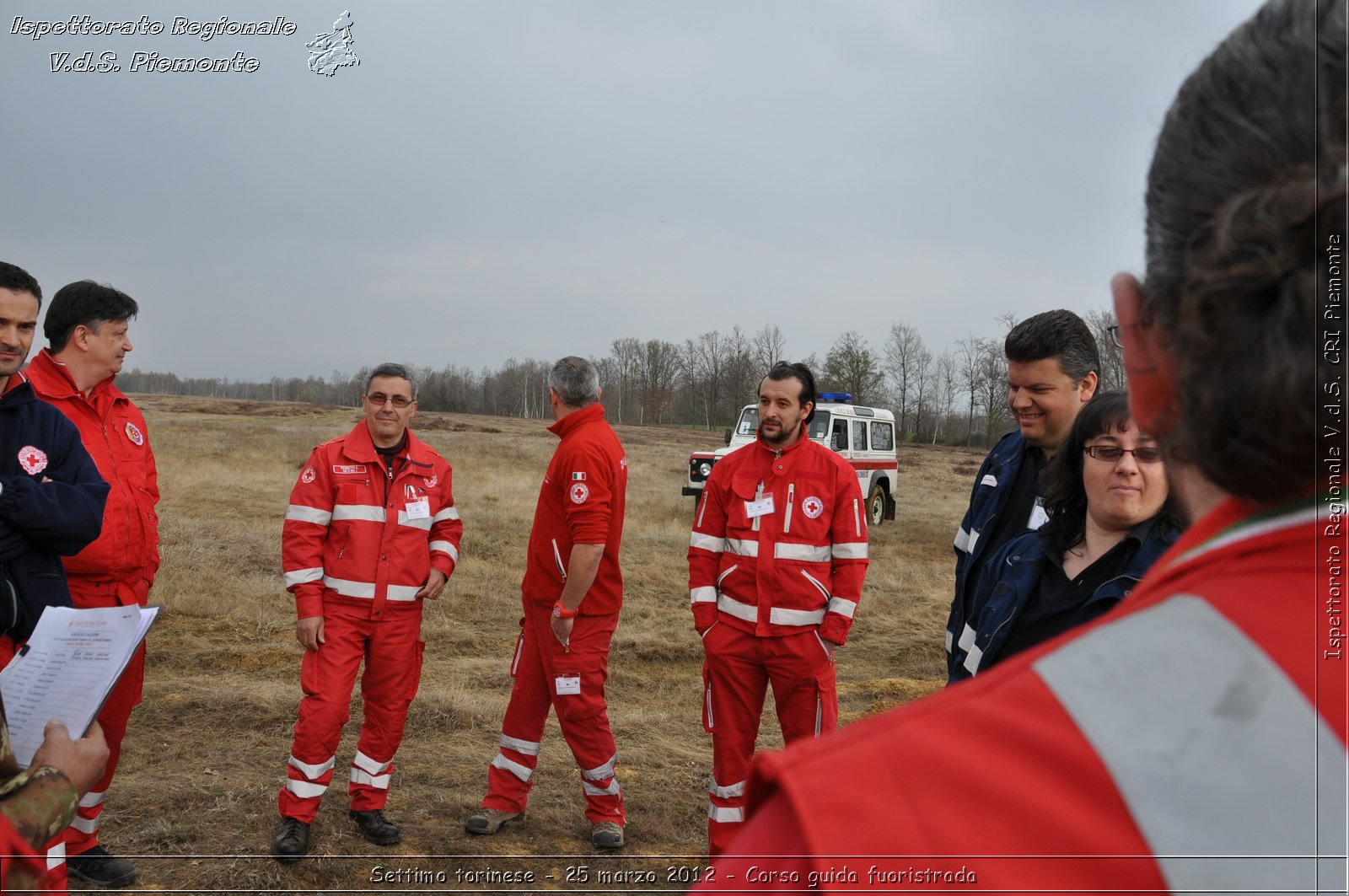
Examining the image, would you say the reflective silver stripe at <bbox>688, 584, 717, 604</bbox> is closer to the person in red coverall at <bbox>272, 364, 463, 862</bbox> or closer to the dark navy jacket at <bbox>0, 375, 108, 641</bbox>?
the person in red coverall at <bbox>272, 364, 463, 862</bbox>

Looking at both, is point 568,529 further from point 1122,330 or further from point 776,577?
point 1122,330

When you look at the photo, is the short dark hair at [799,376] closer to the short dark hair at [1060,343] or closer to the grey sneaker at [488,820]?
the short dark hair at [1060,343]

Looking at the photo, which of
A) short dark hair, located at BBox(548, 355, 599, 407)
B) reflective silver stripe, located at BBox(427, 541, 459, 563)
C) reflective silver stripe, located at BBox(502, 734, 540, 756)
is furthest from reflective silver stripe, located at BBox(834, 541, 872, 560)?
reflective silver stripe, located at BBox(427, 541, 459, 563)

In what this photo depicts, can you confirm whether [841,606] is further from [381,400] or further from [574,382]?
[381,400]

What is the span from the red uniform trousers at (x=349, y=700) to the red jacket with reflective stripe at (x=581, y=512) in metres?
0.67

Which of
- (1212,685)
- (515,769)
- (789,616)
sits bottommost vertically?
(515,769)

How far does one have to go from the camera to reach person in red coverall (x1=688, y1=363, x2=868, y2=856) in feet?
12.9

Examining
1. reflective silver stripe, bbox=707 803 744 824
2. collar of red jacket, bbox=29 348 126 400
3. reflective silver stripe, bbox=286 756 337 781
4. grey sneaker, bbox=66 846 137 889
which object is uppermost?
collar of red jacket, bbox=29 348 126 400

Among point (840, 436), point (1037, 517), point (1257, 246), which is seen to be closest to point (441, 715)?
point (1037, 517)

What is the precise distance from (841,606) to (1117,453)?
180 cm

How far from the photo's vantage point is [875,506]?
1656cm

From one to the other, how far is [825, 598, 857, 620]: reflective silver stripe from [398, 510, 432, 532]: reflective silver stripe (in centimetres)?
208

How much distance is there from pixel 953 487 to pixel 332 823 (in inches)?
1041

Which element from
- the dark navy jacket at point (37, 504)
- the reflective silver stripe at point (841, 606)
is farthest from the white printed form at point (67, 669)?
the reflective silver stripe at point (841, 606)
